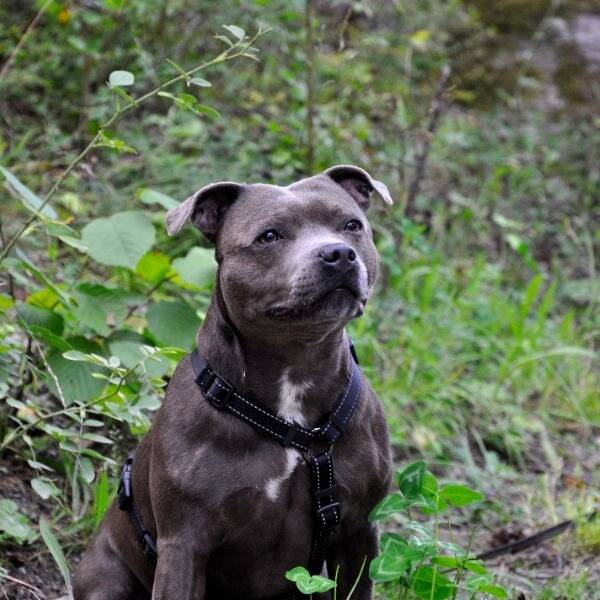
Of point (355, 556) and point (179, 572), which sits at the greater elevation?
point (179, 572)

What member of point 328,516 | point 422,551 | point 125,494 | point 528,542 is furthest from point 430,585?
point 528,542

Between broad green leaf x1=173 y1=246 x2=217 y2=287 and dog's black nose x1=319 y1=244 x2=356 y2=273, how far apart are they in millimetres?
1290

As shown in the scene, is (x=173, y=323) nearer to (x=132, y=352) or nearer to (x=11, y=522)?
(x=132, y=352)

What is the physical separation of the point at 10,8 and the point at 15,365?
378 centimetres

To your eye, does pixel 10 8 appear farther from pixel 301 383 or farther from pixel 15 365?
pixel 301 383

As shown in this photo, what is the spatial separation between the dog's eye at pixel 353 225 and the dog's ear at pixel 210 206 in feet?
1.19

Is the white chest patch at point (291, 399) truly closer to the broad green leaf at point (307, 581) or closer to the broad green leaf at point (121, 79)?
the broad green leaf at point (307, 581)

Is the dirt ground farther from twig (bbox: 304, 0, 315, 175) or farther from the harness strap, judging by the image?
twig (bbox: 304, 0, 315, 175)

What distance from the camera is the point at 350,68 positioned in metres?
6.73

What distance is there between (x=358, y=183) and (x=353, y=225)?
350mm

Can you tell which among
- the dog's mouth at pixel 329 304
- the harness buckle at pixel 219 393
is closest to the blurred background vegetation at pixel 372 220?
the harness buckle at pixel 219 393

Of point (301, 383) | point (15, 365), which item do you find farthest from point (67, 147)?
point (301, 383)

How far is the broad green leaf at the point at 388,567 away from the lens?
305 centimetres

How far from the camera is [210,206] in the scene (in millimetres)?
3301
